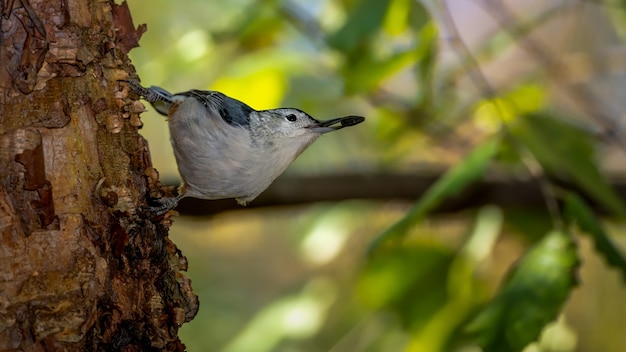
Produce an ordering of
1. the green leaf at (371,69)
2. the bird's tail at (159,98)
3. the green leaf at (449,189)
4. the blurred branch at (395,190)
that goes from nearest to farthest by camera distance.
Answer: the green leaf at (449,189), the bird's tail at (159,98), the green leaf at (371,69), the blurred branch at (395,190)

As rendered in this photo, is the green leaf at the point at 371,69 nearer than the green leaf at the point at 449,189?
No

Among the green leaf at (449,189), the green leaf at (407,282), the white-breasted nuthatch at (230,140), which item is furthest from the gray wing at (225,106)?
the green leaf at (407,282)

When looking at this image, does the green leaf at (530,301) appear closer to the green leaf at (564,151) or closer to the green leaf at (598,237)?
the green leaf at (598,237)

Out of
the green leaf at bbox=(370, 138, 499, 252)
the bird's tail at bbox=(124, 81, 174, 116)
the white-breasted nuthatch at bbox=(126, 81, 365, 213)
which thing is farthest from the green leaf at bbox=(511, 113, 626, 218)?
the bird's tail at bbox=(124, 81, 174, 116)

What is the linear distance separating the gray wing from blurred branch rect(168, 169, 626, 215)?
0.70 meters

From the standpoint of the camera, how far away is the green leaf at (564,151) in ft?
5.43

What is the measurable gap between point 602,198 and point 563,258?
352 mm

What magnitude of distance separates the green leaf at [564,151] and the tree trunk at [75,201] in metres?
0.89

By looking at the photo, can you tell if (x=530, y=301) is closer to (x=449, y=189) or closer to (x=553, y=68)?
(x=449, y=189)

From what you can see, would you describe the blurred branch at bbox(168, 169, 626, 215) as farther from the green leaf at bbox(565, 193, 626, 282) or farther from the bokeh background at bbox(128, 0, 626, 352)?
the green leaf at bbox(565, 193, 626, 282)

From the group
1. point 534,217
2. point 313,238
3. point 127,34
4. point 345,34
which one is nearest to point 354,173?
point 313,238

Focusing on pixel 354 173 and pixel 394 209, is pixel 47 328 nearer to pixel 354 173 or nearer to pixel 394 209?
pixel 354 173

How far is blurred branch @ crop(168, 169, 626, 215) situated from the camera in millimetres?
2424

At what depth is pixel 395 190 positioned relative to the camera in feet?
8.45
